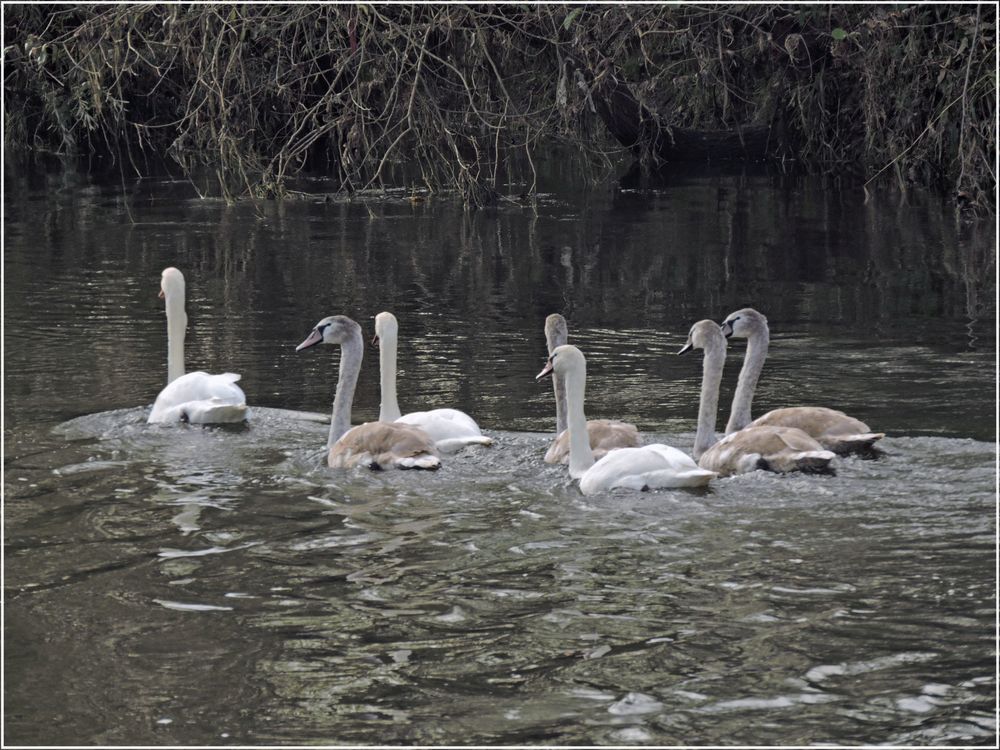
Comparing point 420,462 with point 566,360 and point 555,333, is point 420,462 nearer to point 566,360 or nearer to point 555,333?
point 566,360

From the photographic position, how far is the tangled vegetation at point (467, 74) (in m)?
15.8

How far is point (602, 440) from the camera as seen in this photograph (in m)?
9.36

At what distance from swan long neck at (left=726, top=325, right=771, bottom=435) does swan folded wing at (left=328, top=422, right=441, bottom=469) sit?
5.80ft

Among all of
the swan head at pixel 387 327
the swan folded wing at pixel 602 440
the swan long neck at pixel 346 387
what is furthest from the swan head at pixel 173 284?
the swan folded wing at pixel 602 440

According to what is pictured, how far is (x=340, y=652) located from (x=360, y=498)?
246cm

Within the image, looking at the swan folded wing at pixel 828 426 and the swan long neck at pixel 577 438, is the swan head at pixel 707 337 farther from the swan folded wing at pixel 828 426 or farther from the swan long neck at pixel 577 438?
the swan long neck at pixel 577 438

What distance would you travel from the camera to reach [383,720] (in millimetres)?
Result: 5680

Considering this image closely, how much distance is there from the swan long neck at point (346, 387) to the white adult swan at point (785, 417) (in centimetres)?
222

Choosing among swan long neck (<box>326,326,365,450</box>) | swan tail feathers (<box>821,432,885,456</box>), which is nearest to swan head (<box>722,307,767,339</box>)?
swan tail feathers (<box>821,432,885,456</box>)

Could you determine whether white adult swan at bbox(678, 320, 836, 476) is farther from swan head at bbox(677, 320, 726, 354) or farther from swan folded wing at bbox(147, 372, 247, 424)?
swan folded wing at bbox(147, 372, 247, 424)

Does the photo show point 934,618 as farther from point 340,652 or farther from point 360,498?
point 360,498

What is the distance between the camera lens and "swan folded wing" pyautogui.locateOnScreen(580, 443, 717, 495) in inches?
335

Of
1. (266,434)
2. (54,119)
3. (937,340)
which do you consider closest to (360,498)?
(266,434)

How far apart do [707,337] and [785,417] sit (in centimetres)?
65
